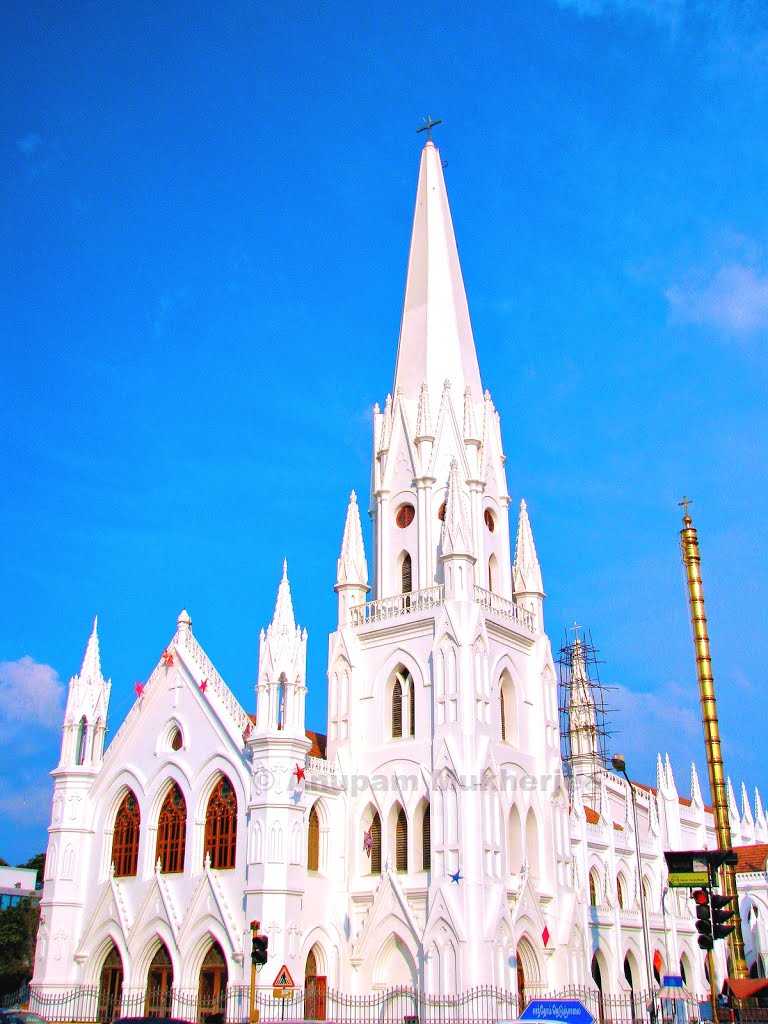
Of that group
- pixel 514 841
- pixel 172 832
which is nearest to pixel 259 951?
pixel 514 841

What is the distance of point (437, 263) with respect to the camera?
47500 mm

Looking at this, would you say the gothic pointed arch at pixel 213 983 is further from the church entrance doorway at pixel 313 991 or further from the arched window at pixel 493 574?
the arched window at pixel 493 574

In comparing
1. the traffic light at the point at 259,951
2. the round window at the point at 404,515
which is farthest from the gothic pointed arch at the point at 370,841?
the traffic light at the point at 259,951

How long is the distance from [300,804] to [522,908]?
8120mm

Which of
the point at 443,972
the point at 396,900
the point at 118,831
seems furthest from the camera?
the point at 118,831

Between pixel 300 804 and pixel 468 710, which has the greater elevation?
pixel 468 710

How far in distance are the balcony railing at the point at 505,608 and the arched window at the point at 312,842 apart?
9.48 metres

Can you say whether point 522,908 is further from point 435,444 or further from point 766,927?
point 766,927

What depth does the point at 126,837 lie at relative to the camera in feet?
133

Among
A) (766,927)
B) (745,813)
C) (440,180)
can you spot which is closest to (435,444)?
(440,180)

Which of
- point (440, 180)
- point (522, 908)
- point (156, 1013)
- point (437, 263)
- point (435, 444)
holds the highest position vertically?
point (440, 180)

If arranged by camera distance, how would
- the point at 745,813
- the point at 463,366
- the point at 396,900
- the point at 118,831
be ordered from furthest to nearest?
the point at 745,813 → the point at 463,366 → the point at 118,831 → the point at 396,900

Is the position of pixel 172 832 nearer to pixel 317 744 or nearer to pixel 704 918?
pixel 317 744

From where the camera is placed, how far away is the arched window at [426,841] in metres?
36.2
